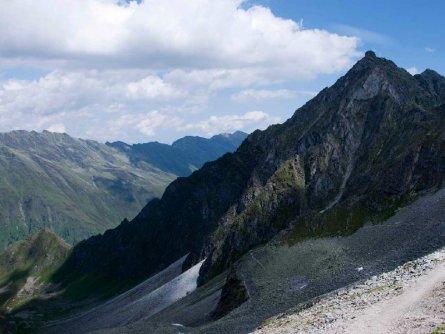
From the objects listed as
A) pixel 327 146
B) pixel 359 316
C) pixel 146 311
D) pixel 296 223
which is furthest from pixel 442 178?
pixel 146 311

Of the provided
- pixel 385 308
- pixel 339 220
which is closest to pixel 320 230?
pixel 339 220

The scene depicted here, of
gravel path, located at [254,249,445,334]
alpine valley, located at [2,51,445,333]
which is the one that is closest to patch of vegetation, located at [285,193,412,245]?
alpine valley, located at [2,51,445,333]

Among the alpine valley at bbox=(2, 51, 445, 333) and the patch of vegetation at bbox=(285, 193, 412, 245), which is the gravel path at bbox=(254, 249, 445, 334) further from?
the patch of vegetation at bbox=(285, 193, 412, 245)

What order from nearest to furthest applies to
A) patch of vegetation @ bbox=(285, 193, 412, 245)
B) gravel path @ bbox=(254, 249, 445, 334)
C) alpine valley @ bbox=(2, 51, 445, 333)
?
gravel path @ bbox=(254, 249, 445, 334)
alpine valley @ bbox=(2, 51, 445, 333)
patch of vegetation @ bbox=(285, 193, 412, 245)

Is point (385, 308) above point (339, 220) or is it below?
below

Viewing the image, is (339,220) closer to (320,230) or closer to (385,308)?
(320,230)

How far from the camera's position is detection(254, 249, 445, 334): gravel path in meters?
45.8

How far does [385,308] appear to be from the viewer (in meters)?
51.2

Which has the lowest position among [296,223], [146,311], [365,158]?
[146,311]

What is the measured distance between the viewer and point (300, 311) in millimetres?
67375

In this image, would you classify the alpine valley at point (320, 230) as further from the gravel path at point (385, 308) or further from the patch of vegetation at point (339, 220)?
the gravel path at point (385, 308)

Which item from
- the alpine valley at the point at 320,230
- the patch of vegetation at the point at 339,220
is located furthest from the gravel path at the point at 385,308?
the patch of vegetation at the point at 339,220

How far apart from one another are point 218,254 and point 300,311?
360 feet

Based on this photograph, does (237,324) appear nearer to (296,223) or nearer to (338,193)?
(296,223)
